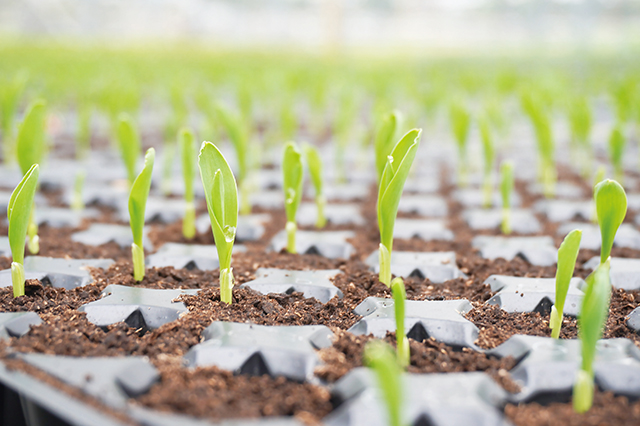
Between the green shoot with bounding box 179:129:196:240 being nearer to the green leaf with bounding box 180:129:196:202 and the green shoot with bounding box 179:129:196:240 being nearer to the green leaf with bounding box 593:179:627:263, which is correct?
the green leaf with bounding box 180:129:196:202

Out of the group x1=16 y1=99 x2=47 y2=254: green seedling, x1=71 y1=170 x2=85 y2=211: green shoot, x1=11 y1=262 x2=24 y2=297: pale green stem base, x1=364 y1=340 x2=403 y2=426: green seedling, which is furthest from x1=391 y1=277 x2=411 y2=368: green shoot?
x1=71 y1=170 x2=85 y2=211: green shoot

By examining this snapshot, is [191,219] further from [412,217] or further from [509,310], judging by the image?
[509,310]

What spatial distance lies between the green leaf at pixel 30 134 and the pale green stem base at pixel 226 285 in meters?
0.66

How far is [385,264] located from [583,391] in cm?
50

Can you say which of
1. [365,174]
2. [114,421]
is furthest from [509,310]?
[365,174]

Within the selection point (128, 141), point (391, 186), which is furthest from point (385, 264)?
point (128, 141)

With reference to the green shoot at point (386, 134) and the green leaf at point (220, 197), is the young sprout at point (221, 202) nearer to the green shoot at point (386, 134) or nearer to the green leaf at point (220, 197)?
the green leaf at point (220, 197)

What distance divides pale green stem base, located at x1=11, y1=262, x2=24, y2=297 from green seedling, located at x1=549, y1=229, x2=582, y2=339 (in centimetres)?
103

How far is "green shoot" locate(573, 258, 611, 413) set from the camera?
Result: 2.25ft

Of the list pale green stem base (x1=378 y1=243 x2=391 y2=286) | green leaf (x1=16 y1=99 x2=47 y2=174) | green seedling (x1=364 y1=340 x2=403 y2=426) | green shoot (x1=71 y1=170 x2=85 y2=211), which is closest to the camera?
green seedling (x1=364 y1=340 x2=403 y2=426)

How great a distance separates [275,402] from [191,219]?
95 centimetres

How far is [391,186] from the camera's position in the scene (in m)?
0.99

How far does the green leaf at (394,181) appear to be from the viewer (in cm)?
97

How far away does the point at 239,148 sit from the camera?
1.73 m
